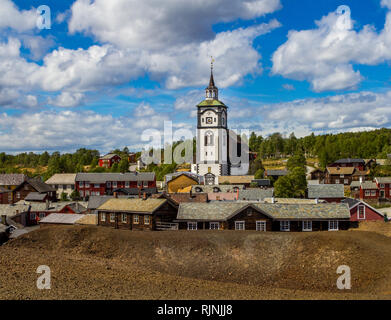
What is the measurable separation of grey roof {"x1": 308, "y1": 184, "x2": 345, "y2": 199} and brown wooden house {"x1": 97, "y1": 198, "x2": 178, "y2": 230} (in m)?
27.1

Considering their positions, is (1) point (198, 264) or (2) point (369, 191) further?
(2) point (369, 191)

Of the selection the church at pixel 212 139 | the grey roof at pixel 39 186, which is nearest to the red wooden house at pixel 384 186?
the church at pixel 212 139

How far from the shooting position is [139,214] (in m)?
43.4

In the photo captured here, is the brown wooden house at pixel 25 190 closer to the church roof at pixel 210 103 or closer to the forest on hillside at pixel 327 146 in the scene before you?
the church roof at pixel 210 103

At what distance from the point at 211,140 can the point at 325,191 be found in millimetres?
38811

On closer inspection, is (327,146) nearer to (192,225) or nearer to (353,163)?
(353,163)

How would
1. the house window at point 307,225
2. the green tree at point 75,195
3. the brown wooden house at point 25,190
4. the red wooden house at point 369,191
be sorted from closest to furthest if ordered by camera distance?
the house window at point 307,225
the red wooden house at point 369,191
the brown wooden house at point 25,190
the green tree at point 75,195

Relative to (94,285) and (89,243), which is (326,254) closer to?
(94,285)

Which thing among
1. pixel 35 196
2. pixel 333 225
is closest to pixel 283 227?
pixel 333 225

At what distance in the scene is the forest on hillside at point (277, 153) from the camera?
389ft

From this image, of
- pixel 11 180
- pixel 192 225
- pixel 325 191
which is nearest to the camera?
pixel 192 225

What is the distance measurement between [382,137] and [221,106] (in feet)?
251

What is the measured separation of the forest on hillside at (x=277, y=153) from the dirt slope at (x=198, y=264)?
68.9 metres
